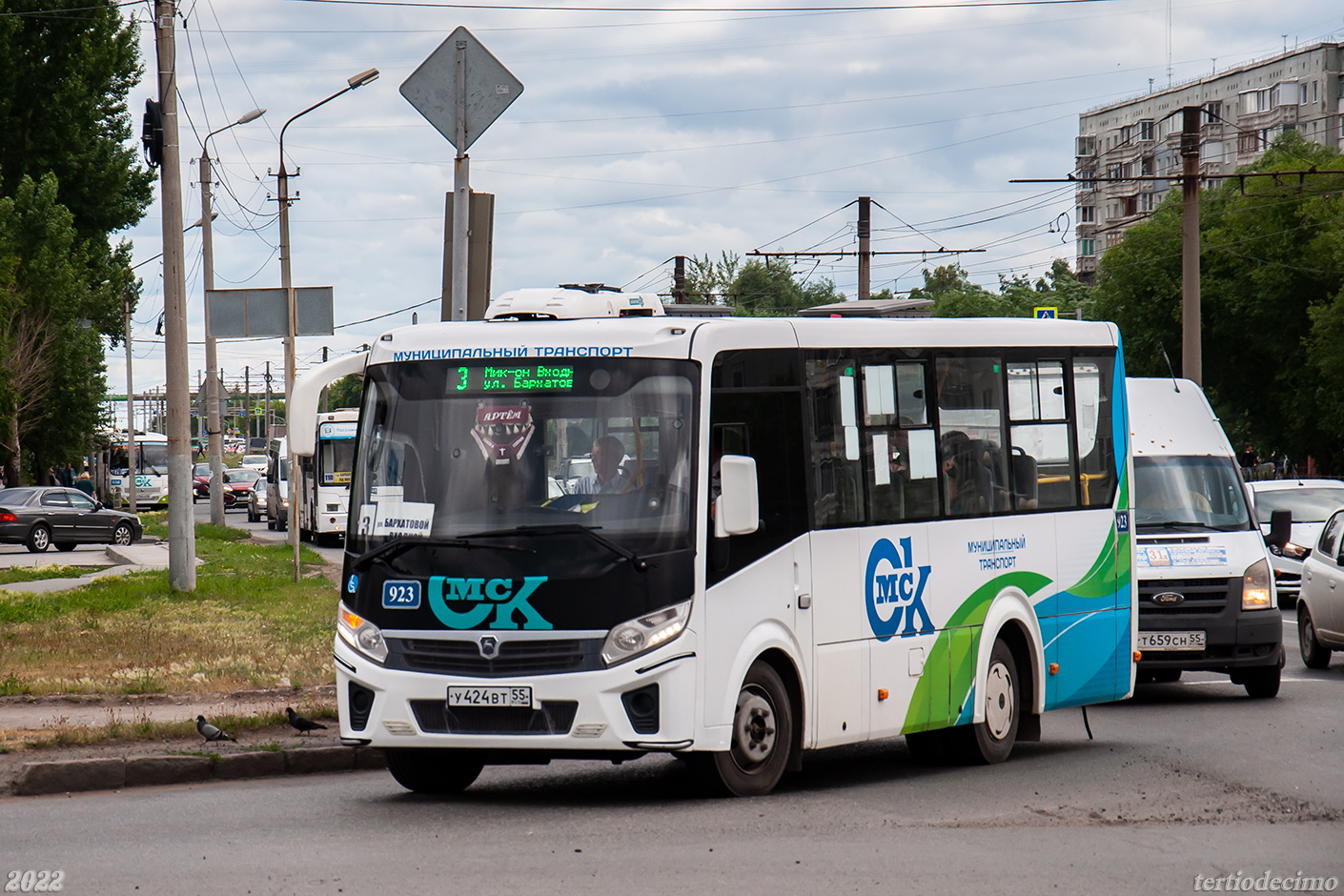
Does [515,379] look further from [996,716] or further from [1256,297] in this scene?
[1256,297]

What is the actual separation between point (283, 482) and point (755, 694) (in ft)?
148

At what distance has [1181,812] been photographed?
8594mm

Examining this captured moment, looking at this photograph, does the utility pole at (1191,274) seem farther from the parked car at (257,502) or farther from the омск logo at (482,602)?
the parked car at (257,502)

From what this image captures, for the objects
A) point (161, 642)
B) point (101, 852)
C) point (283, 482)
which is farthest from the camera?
point (283, 482)

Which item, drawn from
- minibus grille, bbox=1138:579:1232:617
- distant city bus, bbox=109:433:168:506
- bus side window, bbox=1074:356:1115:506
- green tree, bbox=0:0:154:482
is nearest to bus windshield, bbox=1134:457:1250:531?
minibus grille, bbox=1138:579:1232:617

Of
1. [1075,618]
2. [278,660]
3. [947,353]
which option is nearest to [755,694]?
[947,353]

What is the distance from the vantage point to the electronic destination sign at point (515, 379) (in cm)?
878

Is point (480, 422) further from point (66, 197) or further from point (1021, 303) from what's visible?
point (1021, 303)

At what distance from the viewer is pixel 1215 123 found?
330 feet

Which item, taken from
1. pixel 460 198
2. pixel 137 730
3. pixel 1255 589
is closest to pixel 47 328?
pixel 460 198

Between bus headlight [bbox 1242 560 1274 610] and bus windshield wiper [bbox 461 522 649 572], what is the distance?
7.18m

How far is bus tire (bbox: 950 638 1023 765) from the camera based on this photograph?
420 inches

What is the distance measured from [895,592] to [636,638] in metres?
2.12

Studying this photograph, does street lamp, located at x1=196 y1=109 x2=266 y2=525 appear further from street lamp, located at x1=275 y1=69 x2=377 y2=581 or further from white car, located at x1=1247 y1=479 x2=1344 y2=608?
white car, located at x1=1247 y1=479 x2=1344 y2=608
